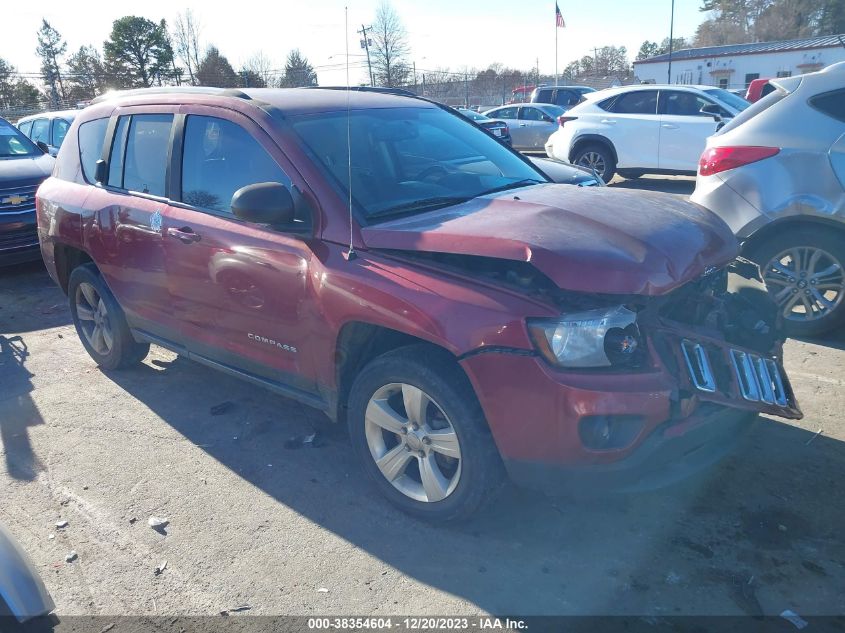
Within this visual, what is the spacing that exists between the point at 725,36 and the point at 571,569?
76117 mm

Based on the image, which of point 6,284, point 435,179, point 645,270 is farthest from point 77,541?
point 6,284

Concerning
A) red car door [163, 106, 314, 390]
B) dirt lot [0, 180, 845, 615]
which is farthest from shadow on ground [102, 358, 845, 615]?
red car door [163, 106, 314, 390]

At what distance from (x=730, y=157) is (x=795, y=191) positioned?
542 millimetres

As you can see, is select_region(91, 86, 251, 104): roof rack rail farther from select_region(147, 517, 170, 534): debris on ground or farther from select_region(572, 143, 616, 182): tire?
select_region(572, 143, 616, 182): tire

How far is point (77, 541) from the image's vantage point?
3230 millimetres

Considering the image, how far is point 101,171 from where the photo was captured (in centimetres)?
479

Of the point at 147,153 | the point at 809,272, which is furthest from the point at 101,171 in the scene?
the point at 809,272

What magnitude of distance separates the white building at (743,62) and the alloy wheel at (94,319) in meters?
42.5

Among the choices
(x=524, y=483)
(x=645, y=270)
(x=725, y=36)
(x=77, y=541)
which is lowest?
(x=77, y=541)

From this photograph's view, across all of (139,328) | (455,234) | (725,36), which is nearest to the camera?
(455,234)

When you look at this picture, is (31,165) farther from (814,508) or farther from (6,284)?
(814,508)

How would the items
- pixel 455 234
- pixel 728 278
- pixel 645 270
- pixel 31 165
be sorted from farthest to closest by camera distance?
pixel 31 165 → pixel 728 278 → pixel 455 234 → pixel 645 270

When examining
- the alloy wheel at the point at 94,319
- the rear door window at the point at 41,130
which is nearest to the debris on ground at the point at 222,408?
the alloy wheel at the point at 94,319

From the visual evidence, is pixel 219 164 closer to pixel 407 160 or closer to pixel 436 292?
pixel 407 160
